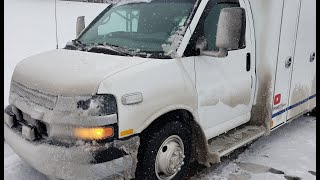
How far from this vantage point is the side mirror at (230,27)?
12.3 ft

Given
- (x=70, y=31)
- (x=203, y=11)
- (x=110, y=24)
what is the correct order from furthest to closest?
1. (x=70, y=31)
2. (x=110, y=24)
3. (x=203, y=11)

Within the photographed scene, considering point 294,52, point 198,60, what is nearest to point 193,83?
point 198,60

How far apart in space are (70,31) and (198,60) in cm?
872

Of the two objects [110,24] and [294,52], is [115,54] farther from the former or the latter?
[294,52]

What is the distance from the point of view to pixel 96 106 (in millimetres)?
3312

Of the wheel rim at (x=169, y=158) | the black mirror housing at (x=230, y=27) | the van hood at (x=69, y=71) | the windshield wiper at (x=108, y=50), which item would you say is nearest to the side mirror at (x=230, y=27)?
the black mirror housing at (x=230, y=27)

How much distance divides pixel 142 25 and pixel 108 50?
57cm

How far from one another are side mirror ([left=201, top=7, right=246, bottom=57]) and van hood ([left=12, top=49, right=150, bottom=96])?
79 cm

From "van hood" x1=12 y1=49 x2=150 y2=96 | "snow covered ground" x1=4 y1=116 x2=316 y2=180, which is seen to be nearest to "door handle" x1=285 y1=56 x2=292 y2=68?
"snow covered ground" x1=4 y1=116 x2=316 y2=180

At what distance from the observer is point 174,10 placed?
170 inches

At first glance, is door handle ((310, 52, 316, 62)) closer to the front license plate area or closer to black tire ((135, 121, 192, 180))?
black tire ((135, 121, 192, 180))

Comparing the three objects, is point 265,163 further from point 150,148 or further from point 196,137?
point 150,148

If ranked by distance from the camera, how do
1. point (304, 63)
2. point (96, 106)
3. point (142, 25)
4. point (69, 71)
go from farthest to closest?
1. point (304, 63)
2. point (142, 25)
3. point (69, 71)
4. point (96, 106)

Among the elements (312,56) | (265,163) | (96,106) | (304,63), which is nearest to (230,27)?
(96,106)
